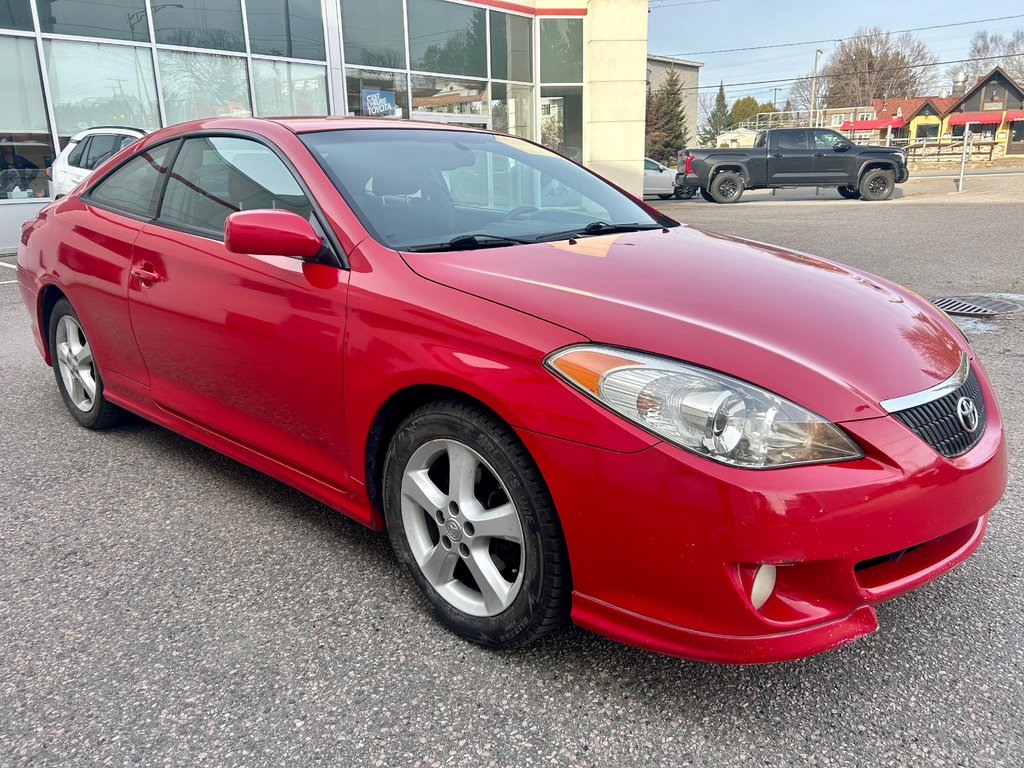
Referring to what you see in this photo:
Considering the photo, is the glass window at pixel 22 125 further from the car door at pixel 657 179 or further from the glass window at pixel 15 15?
the car door at pixel 657 179

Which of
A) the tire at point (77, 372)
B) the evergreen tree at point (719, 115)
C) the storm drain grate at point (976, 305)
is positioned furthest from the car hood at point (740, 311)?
the evergreen tree at point (719, 115)

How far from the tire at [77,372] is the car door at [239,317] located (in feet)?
2.42

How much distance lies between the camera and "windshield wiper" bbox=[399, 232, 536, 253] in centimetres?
250

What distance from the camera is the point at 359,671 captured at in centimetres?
218

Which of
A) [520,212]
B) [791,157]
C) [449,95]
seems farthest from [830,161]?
[520,212]

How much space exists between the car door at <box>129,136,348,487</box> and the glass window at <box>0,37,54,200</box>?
10.5m

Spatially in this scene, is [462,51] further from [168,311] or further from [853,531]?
[853,531]

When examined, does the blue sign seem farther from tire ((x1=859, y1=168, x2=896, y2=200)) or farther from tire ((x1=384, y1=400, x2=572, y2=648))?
tire ((x1=384, y1=400, x2=572, y2=648))

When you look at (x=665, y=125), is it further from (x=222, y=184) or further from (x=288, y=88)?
(x=222, y=184)

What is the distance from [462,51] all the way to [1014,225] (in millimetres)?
11260

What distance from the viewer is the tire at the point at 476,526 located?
2.01m

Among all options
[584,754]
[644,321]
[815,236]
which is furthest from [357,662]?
[815,236]

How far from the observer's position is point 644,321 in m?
1.97

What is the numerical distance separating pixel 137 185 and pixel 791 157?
70.5ft
